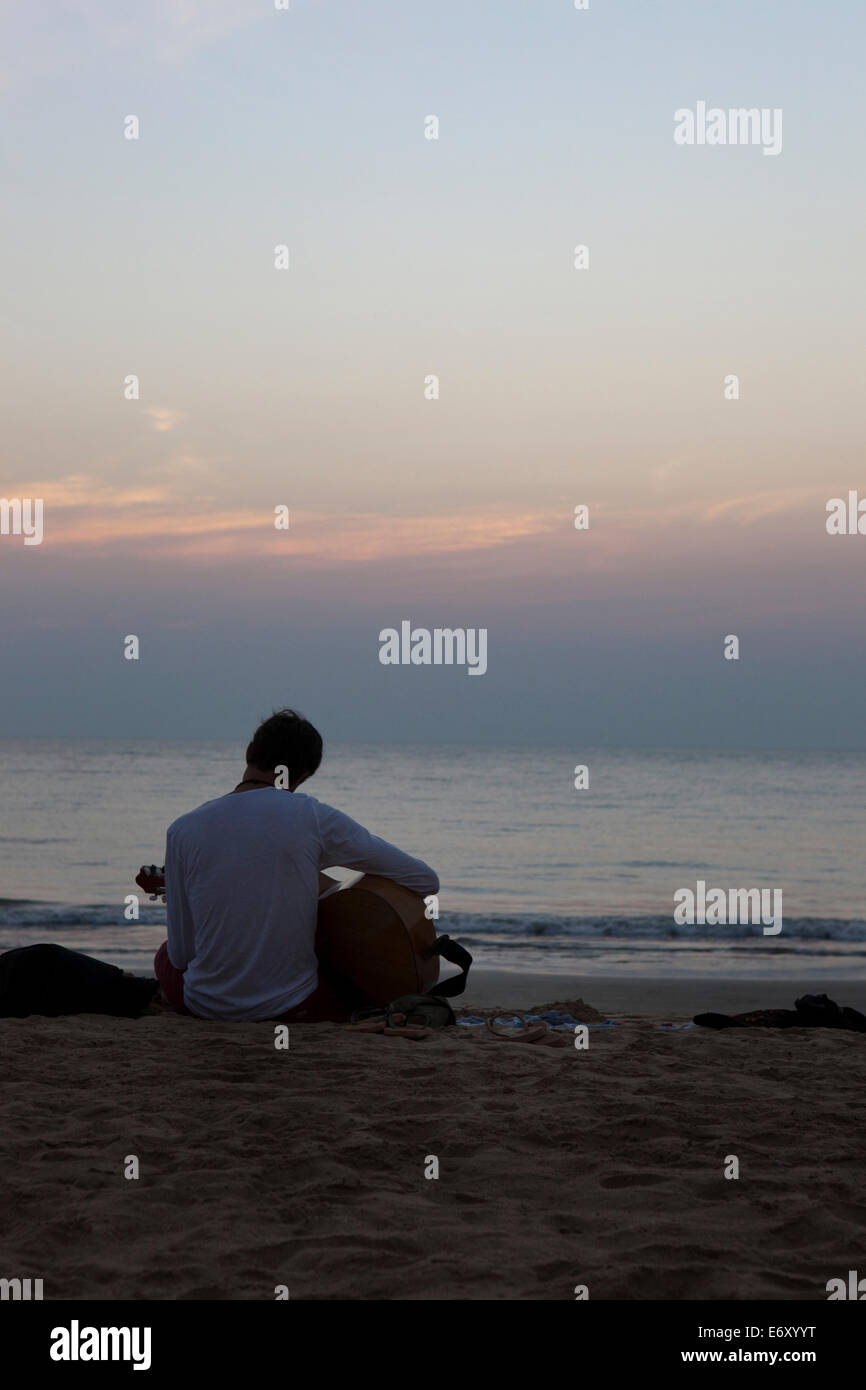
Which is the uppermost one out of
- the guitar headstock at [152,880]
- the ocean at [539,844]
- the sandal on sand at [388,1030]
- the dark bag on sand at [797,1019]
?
the guitar headstock at [152,880]

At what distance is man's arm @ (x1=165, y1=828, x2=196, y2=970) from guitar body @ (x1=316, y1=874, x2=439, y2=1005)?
0.60m

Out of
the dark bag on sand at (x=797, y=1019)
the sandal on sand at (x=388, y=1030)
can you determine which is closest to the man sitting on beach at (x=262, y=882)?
the sandal on sand at (x=388, y=1030)

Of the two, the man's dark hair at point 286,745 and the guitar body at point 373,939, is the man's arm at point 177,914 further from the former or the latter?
the man's dark hair at point 286,745

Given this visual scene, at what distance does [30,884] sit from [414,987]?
590 inches

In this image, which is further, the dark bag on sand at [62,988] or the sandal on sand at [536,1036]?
the dark bag on sand at [62,988]

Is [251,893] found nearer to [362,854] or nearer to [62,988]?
[362,854]

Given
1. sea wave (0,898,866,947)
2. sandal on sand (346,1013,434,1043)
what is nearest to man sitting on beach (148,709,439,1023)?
sandal on sand (346,1013,434,1043)

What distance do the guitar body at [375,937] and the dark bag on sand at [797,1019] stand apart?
4.89 feet

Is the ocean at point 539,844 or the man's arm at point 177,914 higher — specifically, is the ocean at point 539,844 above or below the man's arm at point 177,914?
below

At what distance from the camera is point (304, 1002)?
5500 millimetres

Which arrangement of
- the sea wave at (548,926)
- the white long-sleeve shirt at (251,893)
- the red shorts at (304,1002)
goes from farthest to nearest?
the sea wave at (548,926) < the red shorts at (304,1002) < the white long-sleeve shirt at (251,893)

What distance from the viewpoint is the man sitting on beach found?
5254 millimetres

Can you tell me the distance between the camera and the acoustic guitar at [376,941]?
5.53 m
